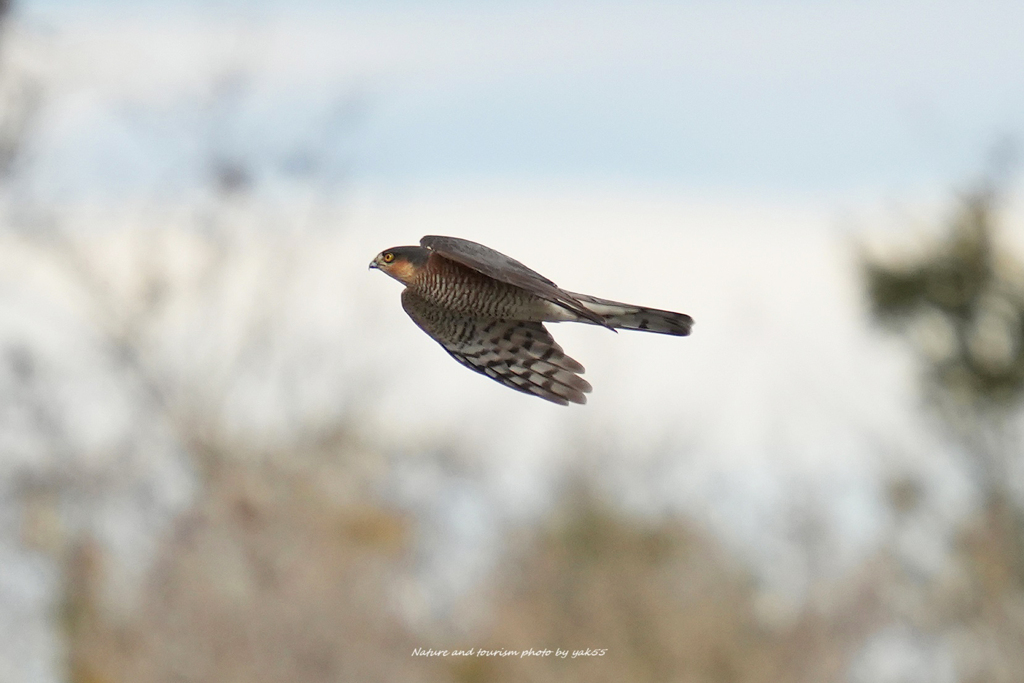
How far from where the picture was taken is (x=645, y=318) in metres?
6.27

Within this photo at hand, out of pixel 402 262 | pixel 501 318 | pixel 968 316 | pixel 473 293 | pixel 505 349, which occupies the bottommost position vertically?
pixel 968 316

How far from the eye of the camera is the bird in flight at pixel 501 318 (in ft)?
20.0

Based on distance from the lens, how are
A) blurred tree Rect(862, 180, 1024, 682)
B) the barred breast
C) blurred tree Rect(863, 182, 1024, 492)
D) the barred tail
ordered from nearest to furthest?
1. the barred breast
2. the barred tail
3. blurred tree Rect(862, 180, 1024, 682)
4. blurred tree Rect(863, 182, 1024, 492)

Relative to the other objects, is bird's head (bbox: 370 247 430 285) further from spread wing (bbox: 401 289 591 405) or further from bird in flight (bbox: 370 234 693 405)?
spread wing (bbox: 401 289 591 405)

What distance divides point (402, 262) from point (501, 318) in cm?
46

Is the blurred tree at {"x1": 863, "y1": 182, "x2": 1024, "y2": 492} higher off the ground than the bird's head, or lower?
lower

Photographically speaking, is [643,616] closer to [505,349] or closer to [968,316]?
[968,316]

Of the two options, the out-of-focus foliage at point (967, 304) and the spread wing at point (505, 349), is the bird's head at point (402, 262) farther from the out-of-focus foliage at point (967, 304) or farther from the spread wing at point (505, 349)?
the out-of-focus foliage at point (967, 304)

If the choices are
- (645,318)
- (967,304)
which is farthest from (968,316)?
(645,318)

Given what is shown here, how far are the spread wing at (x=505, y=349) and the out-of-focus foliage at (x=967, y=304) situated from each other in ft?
70.1

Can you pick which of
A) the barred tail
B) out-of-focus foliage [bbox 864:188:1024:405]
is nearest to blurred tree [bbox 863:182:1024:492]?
out-of-focus foliage [bbox 864:188:1024:405]

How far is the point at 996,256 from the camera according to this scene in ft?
89.5

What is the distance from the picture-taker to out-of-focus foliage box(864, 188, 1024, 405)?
87.2 feet

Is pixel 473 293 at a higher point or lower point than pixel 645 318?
higher
